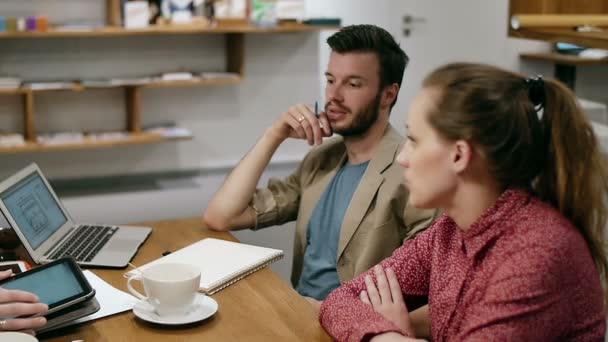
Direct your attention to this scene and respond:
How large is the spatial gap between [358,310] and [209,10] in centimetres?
350

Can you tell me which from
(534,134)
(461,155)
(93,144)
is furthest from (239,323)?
(93,144)

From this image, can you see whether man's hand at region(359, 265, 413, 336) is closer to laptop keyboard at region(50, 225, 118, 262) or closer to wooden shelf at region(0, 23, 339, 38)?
laptop keyboard at region(50, 225, 118, 262)

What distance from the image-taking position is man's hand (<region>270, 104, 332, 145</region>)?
224 centimetres

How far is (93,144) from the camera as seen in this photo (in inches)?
176

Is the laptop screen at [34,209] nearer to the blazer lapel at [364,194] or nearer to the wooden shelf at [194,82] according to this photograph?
the blazer lapel at [364,194]

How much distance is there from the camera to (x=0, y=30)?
4238 millimetres

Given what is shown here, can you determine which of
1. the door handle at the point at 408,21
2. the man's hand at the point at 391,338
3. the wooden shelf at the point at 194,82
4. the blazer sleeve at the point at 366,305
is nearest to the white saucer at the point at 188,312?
the blazer sleeve at the point at 366,305

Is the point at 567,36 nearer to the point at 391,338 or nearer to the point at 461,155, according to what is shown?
→ the point at 461,155

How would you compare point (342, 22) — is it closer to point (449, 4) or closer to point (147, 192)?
point (449, 4)

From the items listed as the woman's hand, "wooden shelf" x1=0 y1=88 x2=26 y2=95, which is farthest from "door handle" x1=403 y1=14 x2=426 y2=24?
the woman's hand

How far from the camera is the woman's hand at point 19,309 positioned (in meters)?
1.39

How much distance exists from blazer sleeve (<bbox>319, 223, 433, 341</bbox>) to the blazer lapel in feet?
1.40

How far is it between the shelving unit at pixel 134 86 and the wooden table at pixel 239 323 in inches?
109

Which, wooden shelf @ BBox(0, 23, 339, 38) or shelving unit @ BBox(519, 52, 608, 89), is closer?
wooden shelf @ BBox(0, 23, 339, 38)
